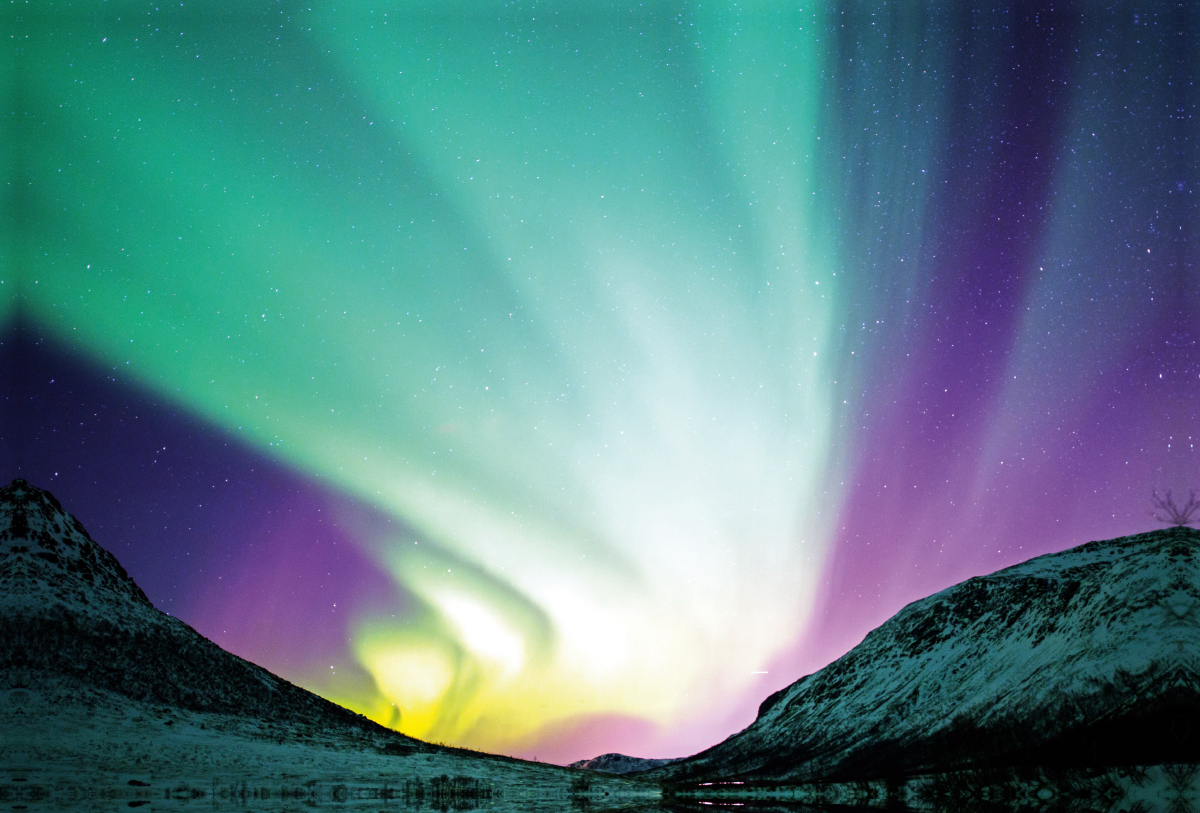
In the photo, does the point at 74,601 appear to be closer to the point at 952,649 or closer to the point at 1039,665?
the point at 1039,665

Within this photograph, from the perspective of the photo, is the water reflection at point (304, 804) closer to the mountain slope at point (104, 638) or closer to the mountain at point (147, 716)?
the mountain at point (147, 716)

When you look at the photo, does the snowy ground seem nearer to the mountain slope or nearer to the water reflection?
the water reflection

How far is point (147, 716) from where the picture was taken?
326 feet

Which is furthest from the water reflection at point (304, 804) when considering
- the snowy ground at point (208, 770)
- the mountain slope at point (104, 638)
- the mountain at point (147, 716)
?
the mountain slope at point (104, 638)

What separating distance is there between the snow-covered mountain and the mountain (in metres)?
51.0

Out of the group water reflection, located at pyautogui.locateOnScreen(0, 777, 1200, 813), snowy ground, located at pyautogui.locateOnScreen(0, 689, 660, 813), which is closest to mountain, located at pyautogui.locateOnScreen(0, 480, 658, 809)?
snowy ground, located at pyautogui.locateOnScreen(0, 689, 660, 813)

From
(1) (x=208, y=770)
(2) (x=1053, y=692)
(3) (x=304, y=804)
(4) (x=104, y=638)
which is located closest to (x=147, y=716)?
(1) (x=208, y=770)

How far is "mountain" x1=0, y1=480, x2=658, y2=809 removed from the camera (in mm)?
61938

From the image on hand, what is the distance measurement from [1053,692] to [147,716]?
4928 inches

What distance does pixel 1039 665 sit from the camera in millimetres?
126000

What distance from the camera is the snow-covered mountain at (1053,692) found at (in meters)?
81.5

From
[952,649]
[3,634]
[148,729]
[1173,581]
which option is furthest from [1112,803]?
[952,649]

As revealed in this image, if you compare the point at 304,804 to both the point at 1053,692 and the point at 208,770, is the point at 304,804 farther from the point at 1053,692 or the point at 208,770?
the point at 1053,692

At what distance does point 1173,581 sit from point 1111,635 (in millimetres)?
12212
